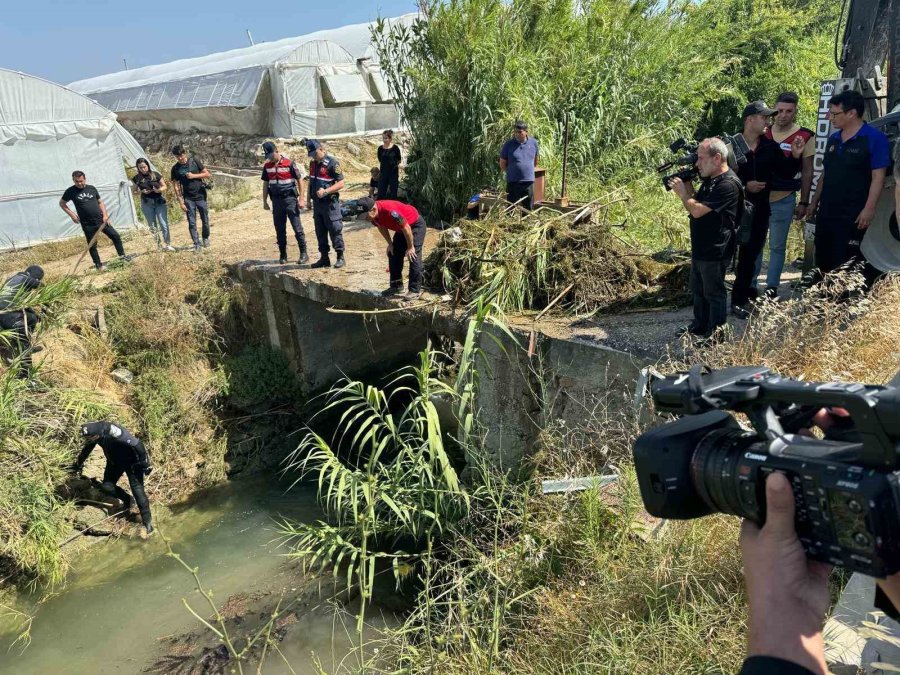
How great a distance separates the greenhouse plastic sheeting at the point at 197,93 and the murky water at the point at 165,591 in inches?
493

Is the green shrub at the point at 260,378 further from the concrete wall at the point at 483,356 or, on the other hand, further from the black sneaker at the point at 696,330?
the black sneaker at the point at 696,330

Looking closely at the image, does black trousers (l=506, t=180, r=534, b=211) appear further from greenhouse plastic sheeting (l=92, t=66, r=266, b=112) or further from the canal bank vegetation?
greenhouse plastic sheeting (l=92, t=66, r=266, b=112)

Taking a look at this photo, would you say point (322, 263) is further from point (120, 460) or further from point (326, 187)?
point (120, 460)

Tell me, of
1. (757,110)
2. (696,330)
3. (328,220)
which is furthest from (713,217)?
(328,220)

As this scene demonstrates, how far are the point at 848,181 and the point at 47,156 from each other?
44.8 feet

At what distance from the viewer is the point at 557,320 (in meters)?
6.28

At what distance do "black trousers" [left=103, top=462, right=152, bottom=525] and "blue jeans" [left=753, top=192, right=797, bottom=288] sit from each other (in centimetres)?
691

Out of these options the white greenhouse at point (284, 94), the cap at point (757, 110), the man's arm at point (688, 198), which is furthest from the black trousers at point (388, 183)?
the man's arm at point (688, 198)

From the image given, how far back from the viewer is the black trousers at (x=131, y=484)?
759 cm

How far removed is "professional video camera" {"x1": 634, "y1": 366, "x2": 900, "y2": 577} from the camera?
1205 millimetres

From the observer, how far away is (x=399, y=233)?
6922 millimetres

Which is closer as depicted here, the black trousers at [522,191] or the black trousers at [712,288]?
the black trousers at [712,288]

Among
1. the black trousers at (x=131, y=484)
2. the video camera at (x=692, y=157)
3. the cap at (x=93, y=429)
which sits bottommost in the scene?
the black trousers at (x=131, y=484)

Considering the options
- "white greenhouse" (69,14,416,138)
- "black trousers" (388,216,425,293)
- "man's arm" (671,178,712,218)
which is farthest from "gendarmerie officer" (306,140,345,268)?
"white greenhouse" (69,14,416,138)
